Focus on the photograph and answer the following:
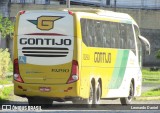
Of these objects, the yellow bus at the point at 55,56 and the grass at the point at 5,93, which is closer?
the yellow bus at the point at 55,56

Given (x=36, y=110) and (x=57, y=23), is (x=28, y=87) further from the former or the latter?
(x=57, y=23)

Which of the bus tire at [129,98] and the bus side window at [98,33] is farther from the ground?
the bus side window at [98,33]

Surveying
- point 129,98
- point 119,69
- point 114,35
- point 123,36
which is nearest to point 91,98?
point 119,69

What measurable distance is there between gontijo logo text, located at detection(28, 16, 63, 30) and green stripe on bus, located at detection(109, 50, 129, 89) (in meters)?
3.99

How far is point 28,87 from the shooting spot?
1978 cm

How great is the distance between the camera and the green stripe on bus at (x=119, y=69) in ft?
74.9

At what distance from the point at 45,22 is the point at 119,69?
456cm

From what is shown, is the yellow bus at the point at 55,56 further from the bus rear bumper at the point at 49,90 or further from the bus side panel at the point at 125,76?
the bus side panel at the point at 125,76

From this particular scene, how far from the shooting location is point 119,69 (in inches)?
915

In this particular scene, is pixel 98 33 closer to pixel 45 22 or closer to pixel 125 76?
pixel 45 22

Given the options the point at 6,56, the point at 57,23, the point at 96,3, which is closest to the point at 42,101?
the point at 57,23

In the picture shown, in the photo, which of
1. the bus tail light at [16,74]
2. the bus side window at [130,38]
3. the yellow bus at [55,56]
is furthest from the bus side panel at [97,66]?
the bus tail light at [16,74]

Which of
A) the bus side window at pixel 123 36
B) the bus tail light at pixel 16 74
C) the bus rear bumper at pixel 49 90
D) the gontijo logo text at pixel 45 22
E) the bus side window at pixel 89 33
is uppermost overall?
the gontijo logo text at pixel 45 22

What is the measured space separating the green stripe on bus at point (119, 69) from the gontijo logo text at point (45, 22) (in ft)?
13.1
